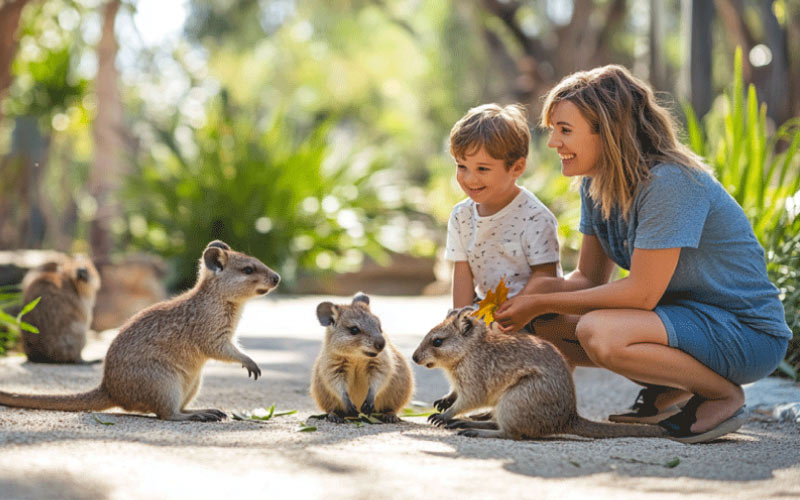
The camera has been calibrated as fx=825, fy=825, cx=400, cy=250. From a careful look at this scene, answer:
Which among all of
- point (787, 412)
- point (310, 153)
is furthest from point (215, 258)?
point (310, 153)

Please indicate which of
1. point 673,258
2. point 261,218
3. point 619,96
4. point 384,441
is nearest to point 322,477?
point 384,441

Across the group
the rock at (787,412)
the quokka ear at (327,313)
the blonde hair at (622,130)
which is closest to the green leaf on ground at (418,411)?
the quokka ear at (327,313)

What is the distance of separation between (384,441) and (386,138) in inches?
1438

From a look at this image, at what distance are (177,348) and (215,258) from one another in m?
0.48

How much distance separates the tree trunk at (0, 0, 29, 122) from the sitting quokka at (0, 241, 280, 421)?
18.8 feet

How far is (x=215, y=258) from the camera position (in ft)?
13.1

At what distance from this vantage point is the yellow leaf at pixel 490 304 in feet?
12.2

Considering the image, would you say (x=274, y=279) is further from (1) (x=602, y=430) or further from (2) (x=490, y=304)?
(1) (x=602, y=430)

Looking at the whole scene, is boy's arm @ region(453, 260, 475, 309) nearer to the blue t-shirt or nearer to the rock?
the blue t-shirt

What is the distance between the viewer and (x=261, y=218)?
10797mm

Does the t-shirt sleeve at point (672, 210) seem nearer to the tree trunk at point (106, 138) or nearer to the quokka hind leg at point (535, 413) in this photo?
the quokka hind leg at point (535, 413)

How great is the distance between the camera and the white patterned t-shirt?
4156 mm

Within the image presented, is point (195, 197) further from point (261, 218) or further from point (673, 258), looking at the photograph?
point (673, 258)

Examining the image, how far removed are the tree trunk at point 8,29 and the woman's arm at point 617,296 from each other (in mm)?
6901
